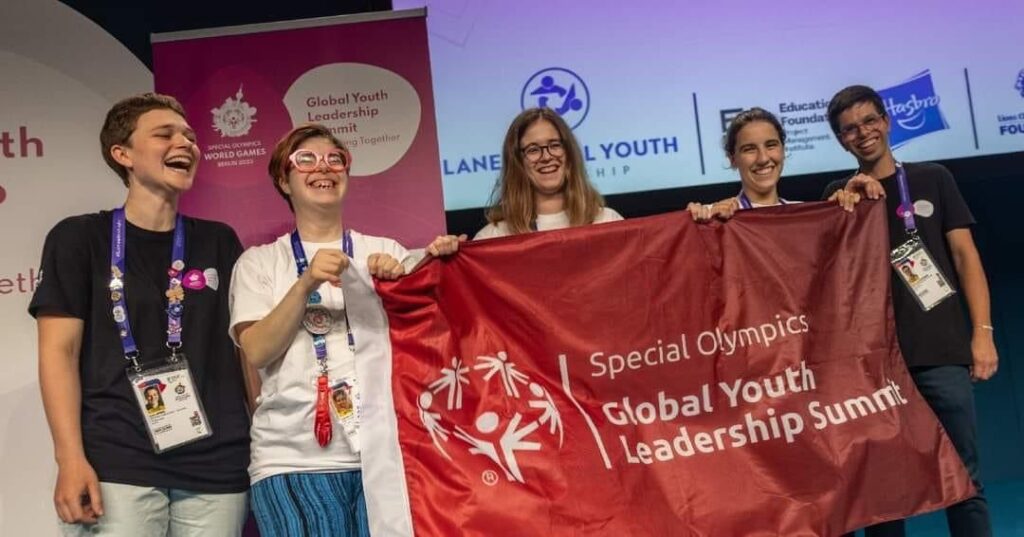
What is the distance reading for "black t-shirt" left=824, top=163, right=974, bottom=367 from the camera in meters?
2.65

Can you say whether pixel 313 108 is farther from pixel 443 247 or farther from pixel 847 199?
pixel 847 199

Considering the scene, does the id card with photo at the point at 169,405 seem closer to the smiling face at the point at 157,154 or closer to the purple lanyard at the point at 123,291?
the purple lanyard at the point at 123,291

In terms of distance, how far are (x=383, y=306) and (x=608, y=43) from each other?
238 cm

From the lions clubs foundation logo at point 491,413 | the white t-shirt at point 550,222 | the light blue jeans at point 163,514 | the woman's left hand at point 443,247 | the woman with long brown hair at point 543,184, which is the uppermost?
the woman with long brown hair at point 543,184

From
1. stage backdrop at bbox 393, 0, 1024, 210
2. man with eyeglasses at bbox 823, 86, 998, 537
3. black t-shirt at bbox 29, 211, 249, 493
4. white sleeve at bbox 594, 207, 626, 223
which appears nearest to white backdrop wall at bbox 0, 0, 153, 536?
black t-shirt at bbox 29, 211, 249, 493

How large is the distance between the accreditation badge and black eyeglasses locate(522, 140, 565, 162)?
1.09 metres

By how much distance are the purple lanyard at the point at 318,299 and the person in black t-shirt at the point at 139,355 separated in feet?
0.89

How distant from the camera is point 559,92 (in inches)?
160

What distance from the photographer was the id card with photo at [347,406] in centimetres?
211

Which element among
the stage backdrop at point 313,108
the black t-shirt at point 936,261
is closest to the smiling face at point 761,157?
the black t-shirt at point 936,261

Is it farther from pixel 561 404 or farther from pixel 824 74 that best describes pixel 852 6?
pixel 561 404

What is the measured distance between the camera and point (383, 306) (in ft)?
7.30

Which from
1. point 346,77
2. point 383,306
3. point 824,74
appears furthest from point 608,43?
point 383,306

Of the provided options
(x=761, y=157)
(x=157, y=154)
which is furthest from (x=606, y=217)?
(x=157, y=154)
